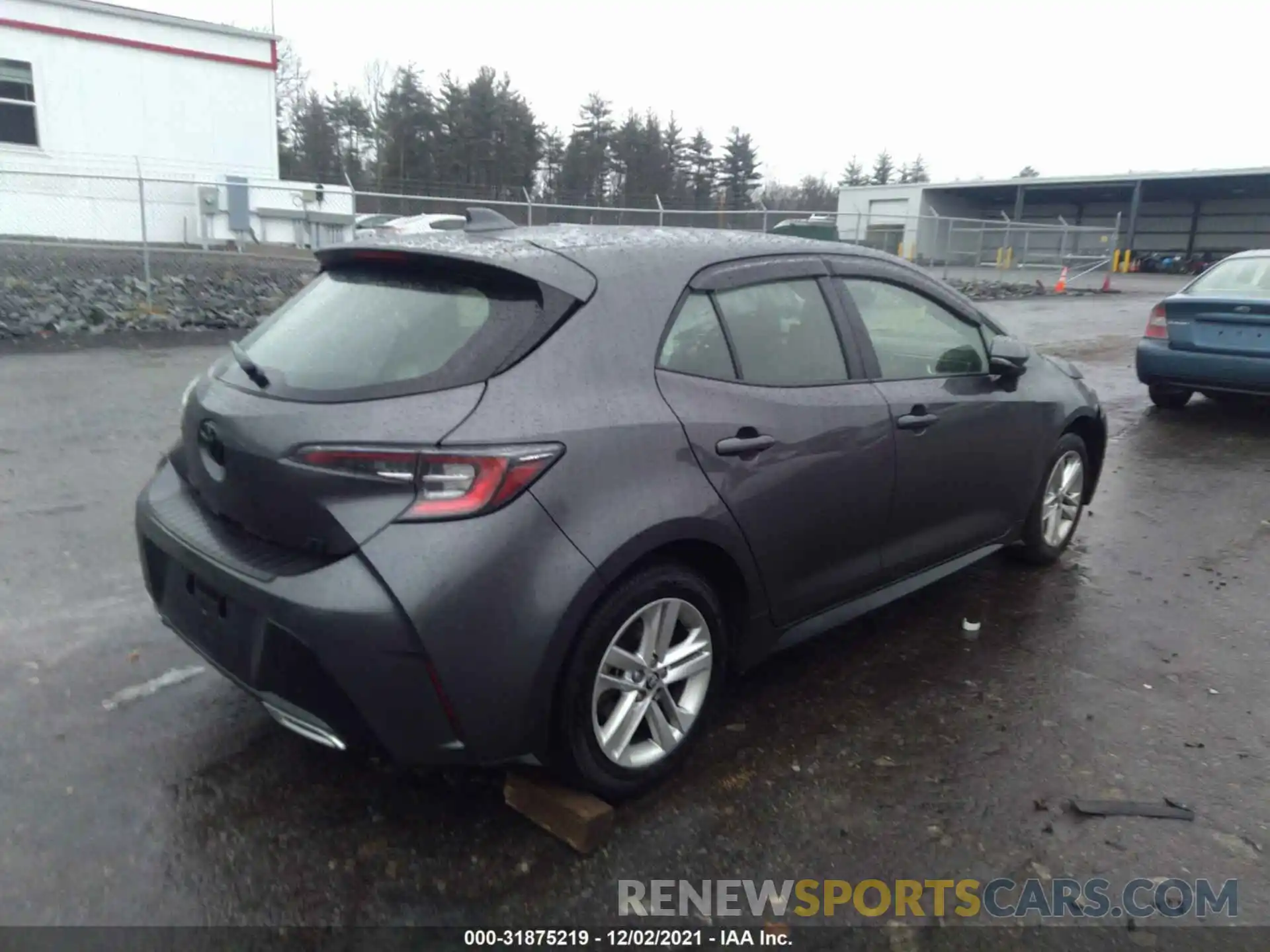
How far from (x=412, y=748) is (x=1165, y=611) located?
3.65 metres

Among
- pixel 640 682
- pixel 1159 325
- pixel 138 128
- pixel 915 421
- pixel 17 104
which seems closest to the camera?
pixel 640 682

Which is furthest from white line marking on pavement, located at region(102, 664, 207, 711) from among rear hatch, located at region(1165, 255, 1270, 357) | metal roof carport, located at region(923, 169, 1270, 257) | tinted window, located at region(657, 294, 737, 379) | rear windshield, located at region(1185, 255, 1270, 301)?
metal roof carport, located at region(923, 169, 1270, 257)

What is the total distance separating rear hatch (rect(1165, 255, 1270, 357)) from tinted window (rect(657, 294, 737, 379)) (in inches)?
273

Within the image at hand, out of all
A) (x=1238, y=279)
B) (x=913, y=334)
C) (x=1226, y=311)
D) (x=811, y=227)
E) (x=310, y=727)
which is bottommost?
(x=310, y=727)

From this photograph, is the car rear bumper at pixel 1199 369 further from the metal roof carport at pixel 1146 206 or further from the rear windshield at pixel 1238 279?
the metal roof carport at pixel 1146 206

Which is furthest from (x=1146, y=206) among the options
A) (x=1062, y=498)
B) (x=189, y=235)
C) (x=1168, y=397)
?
(x=1062, y=498)

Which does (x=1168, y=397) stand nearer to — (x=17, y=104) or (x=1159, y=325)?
(x=1159, y=325)

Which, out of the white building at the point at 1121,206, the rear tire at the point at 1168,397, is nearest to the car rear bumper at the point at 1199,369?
the rear tire at the point at 1168,397

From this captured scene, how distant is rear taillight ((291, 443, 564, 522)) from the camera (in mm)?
2400

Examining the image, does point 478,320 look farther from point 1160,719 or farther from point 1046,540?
point 1046,540

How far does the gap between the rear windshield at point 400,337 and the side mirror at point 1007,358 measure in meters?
2.40

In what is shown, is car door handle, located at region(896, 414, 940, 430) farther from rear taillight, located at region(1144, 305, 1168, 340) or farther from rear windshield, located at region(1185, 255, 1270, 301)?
rear taillight, located at region(1144, 305, 1168, 340)

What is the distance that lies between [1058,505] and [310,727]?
3925 millimetres

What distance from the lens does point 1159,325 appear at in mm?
8805
